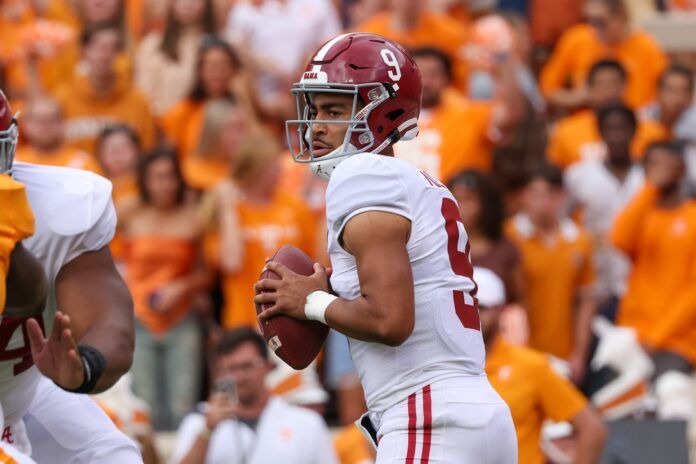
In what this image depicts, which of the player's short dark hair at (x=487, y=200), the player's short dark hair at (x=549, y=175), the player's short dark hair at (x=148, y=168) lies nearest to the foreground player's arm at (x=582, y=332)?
the player's short dark hair at (x=549, y=175)

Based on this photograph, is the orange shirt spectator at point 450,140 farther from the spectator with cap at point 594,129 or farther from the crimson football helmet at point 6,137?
the crimson football helmet at point 6,137

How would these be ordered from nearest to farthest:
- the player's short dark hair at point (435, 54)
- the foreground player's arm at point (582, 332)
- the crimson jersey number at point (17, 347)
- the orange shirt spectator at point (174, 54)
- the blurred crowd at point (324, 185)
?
the crimson jersey number at point (17, 347)
the blurred crowd at point (324, 185)
the foreground player's arm at point (582, 332)
the player's short dark hair at point (435, 54)
the orange shirt spectator at point (174, 54)

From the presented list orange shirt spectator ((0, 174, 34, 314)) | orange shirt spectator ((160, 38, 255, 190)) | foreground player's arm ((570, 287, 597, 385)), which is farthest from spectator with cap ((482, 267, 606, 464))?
orange shirt spectator ((0, 174, 34, 314))

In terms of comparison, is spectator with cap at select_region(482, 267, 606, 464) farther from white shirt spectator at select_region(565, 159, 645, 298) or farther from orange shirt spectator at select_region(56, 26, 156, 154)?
orange shirt spectator at select_region(56, 26, 156, 154)

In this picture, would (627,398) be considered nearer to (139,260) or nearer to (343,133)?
(139,260)

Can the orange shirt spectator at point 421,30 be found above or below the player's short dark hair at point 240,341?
above

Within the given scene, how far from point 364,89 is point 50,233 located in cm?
102

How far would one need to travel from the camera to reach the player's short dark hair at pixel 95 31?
9023 millimetres

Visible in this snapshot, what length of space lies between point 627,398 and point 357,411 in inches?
52.2

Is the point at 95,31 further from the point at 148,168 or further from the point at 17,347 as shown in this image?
the point at 17,347

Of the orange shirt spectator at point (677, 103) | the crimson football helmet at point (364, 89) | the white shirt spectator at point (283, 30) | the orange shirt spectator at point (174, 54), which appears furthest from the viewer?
the white shirt spectator at point (283, 30)

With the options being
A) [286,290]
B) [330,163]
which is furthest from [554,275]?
[286,290]

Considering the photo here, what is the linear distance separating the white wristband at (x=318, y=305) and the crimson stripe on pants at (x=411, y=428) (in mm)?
294

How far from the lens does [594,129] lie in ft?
28.8
